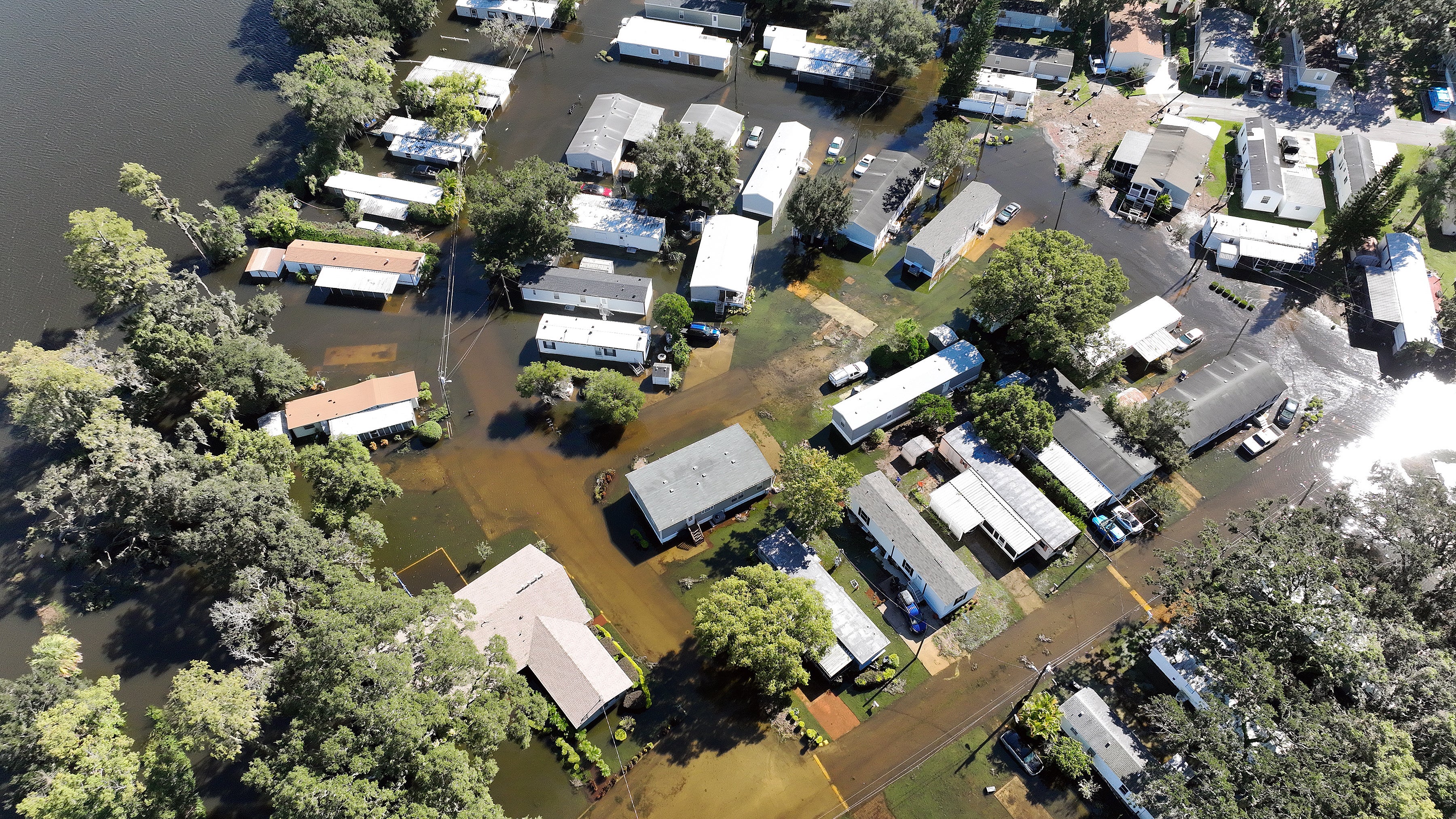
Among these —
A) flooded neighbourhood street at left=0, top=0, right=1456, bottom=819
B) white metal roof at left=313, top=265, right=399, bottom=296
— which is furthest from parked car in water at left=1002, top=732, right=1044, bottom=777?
white metal roof at left=313, top=265, right=399, bottom=296

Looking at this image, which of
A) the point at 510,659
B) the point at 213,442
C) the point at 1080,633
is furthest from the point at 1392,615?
the point at 213,442

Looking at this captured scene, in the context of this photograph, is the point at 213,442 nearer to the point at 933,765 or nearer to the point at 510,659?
the point at 510,659

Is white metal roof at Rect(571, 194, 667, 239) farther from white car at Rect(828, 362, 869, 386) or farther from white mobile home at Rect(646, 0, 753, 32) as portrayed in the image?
white mobile home at Rect(646, 0, 753, 32)

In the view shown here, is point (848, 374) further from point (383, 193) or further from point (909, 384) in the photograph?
point (383, 193)

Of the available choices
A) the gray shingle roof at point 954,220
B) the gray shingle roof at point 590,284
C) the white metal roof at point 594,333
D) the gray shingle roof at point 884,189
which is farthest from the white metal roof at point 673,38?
the white metal roof at point 594,333

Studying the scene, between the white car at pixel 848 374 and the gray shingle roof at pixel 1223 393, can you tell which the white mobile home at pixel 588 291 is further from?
the gray shingle roof at pixel 1223 393

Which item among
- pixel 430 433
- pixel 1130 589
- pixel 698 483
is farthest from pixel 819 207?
pixel 1130 589
